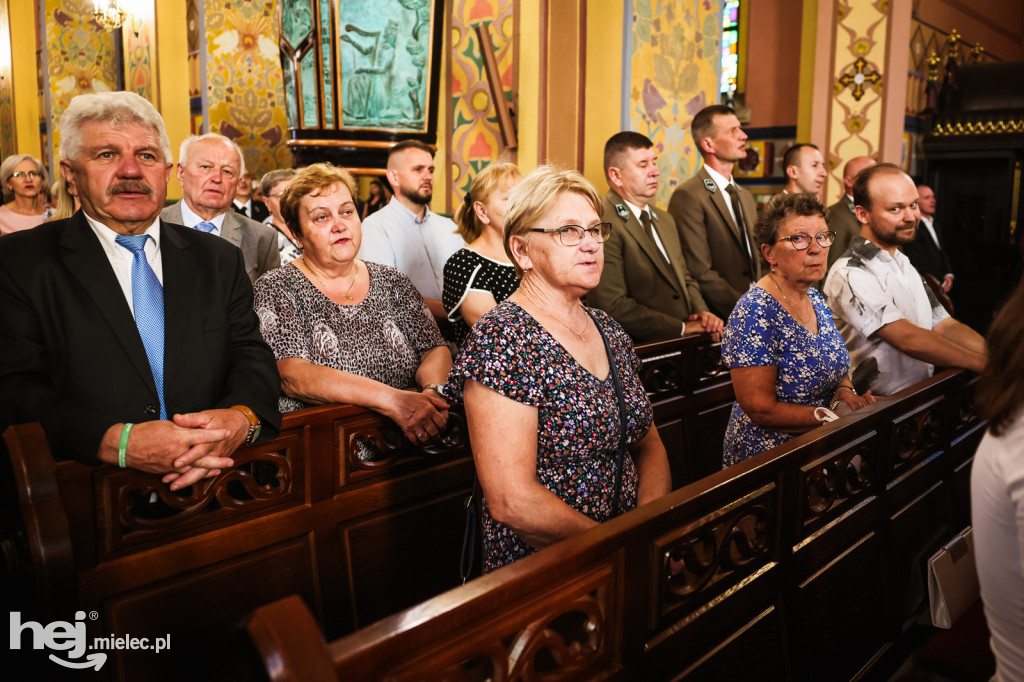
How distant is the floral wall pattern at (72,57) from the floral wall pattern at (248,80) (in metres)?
2.65

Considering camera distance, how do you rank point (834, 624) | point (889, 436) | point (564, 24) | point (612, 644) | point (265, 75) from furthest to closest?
point (265, 75) < point (564, 24) < point (889, 436) < point (834, 624) < point (612, 644)

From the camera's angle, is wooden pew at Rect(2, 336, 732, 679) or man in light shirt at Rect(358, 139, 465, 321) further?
man in light shirt at Rect(358, 139, 465, 321)

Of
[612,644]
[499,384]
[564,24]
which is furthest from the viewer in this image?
[564,24]

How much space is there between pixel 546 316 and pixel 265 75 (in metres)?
6.40

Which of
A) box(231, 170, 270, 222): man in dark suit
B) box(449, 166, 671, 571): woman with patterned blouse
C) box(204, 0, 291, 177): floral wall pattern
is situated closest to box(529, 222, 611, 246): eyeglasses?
box(449, 166, 671, 571): woman with patterned blouse

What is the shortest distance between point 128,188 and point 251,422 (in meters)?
0.64

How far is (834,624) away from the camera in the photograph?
2.01m

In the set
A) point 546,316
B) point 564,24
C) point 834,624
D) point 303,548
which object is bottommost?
point 834,624

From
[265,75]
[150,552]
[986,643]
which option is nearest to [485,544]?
[150,552]

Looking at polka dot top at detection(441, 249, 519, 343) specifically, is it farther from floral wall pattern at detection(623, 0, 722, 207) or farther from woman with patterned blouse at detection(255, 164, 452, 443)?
floral wall pattern at detection(623, 0, 722, 207)

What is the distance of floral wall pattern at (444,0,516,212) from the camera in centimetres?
486

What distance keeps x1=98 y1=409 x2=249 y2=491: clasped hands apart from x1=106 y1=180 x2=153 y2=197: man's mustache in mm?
567

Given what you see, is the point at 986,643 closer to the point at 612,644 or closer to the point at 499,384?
the point at 612,644

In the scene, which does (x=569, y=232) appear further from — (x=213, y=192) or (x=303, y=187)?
(x=213, y=192)
